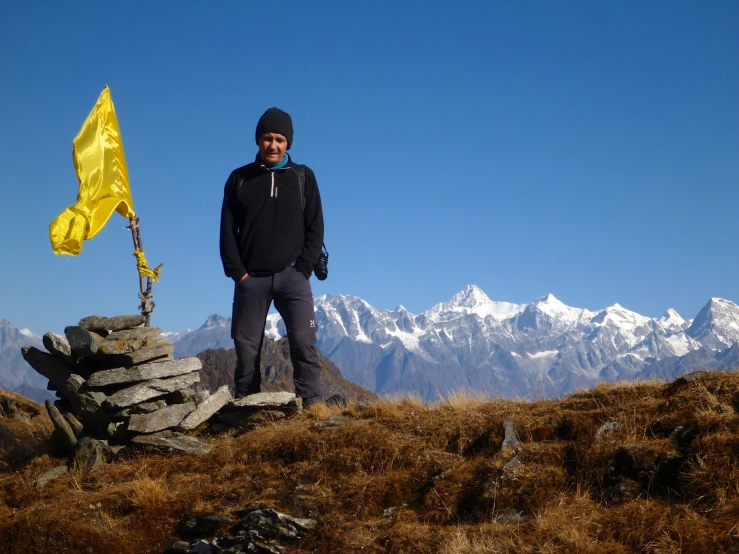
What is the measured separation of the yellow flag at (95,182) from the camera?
516 inches

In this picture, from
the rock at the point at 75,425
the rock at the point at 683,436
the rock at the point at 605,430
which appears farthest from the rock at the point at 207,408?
the rock at the point at 683,436

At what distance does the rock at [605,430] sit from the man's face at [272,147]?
6950mm

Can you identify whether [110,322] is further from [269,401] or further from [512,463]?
[512,463]

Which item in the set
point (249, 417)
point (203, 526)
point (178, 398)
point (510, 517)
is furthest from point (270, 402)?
point (510, 517)

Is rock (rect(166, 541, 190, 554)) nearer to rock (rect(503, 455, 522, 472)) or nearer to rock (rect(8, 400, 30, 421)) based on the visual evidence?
rock (rect(503, 455, 522, 472))

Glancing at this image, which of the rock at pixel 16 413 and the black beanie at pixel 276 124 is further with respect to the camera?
the rock at pixel 16 413

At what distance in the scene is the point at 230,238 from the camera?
12.7 metres

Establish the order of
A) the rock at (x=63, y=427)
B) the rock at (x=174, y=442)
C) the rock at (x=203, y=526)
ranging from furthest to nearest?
the rock at (x=63, y=427)
the rock at (x=174, y=442)
the rock at (x=203, y=526)

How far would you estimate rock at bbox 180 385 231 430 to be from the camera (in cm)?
1202

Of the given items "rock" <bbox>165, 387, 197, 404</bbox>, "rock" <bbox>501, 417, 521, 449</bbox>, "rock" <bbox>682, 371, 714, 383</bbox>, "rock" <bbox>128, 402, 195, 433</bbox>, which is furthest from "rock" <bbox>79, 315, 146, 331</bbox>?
"rock" <bbox>682, 371, 714, 383</bbox>

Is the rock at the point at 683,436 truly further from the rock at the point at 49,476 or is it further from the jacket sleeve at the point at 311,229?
the rock at the point at 49,476

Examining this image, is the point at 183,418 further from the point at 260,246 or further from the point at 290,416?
the point at 260,246

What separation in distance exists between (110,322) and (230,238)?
257 centimetres

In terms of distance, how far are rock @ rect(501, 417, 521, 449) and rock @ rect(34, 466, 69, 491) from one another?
655 cm
